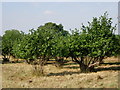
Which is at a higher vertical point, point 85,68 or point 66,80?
point 85,68

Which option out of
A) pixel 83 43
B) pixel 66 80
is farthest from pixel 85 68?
pixel 66 80

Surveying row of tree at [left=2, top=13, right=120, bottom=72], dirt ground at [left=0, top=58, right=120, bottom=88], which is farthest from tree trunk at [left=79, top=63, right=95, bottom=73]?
dirt ground at [left=0, top=58, right=120, bottom=88]

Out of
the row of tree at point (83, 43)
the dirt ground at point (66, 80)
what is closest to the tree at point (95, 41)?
the row of tree at point (83, 43)

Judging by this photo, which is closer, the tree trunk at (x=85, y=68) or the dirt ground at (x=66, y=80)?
the dirt ground at (x=66, y=80)

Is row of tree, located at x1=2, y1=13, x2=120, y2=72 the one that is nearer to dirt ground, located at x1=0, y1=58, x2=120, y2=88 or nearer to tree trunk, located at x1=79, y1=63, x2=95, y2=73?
tree trunk, located at x1=79, y1=63, x2=95, y2=73

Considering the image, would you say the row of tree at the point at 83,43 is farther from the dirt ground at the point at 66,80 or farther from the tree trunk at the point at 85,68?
the dirt ground at the point at 66,80

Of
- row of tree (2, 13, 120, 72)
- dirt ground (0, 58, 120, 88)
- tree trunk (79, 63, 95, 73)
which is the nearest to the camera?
dirt ground (0, 58, 120, 88)

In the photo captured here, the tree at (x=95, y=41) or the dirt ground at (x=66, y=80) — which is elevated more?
the tree at (x=95, y=41)

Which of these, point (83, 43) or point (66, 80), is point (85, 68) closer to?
point (83, 43)

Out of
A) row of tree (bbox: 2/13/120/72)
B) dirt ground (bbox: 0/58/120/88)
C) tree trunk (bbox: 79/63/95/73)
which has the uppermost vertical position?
row of tree (bbox: 2/13/120/72)

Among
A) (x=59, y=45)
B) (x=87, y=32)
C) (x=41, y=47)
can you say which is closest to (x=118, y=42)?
(x=87, y=32)

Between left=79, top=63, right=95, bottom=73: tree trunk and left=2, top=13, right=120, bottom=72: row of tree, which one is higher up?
left=2, top=13, right=120, bottom=72: row of tree

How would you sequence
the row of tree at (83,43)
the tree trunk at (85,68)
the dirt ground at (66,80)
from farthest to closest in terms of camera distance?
the tree trunk at (85,68), the row of tree at (83,43), the dirt ground at (66,80)

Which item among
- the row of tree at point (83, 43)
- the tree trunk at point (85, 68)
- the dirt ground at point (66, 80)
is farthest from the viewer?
the tree trunk at point (85, 68)
